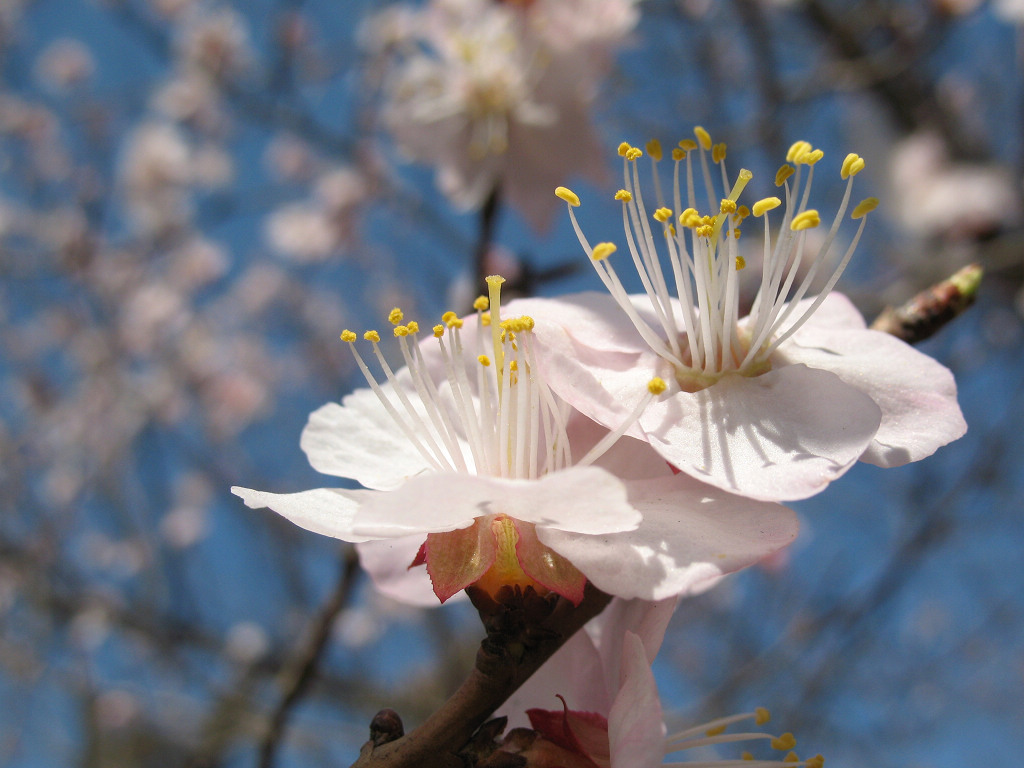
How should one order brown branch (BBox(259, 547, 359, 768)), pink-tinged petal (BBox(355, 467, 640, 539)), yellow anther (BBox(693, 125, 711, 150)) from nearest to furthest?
pink-tinged petal (BBox(355, 467, 640, 539)) → yellow anther (BBox(693, 125, 711, 150)) → brown branch (BBox(259, 547, 359, 768))

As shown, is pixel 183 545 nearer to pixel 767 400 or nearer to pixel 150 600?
pixel 150 600

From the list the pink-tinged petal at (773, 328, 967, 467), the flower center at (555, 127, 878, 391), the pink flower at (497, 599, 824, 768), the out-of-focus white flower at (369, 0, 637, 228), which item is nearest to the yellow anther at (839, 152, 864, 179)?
the flower center at (555, 127, 878, 391)

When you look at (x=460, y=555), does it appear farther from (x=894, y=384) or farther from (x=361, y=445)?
(x=894, y=384)

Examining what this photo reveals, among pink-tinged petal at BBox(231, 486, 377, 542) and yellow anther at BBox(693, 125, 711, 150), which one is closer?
pink-tinged petal at BBox(231, 486, 377, 542)

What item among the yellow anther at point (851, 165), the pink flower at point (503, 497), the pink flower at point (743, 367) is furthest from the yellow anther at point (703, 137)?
the pink flower at point (503, 497)

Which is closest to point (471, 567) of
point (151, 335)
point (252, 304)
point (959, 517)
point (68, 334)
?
point (959, 517)

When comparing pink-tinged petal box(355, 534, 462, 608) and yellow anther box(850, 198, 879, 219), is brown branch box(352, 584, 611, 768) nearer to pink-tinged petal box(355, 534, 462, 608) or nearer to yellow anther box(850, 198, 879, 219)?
pink-tinged petal box(355, 534, 462, 608)

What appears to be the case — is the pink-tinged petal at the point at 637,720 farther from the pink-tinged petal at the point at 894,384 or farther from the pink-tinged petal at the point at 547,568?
the pink-tinged petal at the point at 894,384
